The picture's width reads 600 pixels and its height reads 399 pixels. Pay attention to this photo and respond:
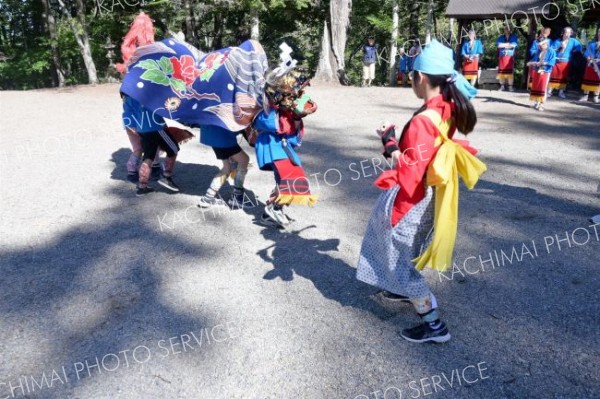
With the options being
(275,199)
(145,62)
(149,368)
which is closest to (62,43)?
(145,62)

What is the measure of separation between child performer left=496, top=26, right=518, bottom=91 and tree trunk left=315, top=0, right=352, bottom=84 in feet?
16.9

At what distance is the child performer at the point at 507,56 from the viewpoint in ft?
44.4

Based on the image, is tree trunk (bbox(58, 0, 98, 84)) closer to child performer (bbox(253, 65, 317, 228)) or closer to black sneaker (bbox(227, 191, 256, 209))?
black sneaker (bbox(227, 191, 256, 209))

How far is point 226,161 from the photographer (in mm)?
4980

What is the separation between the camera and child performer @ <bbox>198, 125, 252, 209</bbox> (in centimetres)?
473

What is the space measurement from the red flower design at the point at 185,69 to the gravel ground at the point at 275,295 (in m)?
1.39

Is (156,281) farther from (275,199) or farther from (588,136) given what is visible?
(588,136)

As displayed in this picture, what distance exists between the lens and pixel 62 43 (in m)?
20.3

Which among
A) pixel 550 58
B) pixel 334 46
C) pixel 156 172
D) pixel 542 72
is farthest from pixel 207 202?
pixel 334 46

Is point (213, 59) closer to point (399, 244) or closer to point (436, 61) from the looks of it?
point (436, 61)

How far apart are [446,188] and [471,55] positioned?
1270 centimetres

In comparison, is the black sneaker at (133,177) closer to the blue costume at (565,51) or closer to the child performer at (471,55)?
the blue costume at (565,51)

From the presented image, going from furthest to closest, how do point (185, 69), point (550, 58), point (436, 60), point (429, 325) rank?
point (550, 58)
point (185, 69)
point (429, 325)
point (436, 60)

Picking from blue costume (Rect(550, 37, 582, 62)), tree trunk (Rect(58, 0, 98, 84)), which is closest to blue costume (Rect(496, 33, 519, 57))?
blue costume (Rect(550, 37, 582, 62))
